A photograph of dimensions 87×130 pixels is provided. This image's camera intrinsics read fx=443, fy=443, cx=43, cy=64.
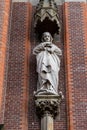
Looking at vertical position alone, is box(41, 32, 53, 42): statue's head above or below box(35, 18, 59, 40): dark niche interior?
below

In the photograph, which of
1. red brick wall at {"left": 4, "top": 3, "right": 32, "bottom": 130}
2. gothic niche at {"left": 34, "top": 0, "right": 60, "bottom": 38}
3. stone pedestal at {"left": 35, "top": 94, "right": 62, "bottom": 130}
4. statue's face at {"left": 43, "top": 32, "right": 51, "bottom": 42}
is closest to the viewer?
stone pedestal at {"left": 35, "top": 94, "right": 62, "bottom": 130}

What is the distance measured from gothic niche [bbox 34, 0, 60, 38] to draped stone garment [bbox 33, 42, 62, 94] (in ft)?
2.63

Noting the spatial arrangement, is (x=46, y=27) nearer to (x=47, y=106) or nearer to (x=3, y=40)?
(x=3, y=40)

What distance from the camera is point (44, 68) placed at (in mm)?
10414

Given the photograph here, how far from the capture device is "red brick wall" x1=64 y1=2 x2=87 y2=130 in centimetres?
1026

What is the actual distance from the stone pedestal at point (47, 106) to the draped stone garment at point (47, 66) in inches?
6.6

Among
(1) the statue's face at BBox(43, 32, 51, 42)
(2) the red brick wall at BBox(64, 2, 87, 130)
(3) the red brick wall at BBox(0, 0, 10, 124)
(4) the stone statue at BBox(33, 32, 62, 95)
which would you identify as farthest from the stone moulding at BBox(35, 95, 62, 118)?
(1) the statue's face at BBox(43, 32, 51, 42)

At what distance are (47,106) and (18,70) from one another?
57.9 inches

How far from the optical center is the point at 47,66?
34.4 feet

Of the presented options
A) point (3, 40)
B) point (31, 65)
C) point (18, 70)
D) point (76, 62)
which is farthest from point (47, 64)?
point (3, 40)

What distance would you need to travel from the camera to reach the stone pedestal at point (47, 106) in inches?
394

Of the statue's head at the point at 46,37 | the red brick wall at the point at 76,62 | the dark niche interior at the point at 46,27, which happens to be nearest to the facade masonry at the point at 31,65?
the red brick wall at the point at 76,62

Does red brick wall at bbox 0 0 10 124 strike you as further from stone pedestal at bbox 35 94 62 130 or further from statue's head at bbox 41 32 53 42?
statue's head at bbox 41 32 53 42

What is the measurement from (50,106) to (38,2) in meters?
3.84
